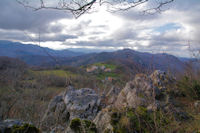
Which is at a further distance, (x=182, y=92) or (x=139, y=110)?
(x=182, y=92)

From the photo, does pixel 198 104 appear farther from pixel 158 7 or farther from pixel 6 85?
pixel 6 85

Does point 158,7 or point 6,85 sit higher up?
point 158,7

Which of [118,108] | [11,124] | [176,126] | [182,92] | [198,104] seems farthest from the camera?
[182,92]

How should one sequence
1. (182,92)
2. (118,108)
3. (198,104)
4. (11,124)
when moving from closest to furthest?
(11,124), (118,108), (198,104), (182,92)

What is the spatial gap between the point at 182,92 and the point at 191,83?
716 mm

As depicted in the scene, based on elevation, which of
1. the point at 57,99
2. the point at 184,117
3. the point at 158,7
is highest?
the point at 158,7

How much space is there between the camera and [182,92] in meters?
6.66

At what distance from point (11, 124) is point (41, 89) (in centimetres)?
431

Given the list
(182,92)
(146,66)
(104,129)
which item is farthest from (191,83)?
(104,129)

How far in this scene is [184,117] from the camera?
4.51 meters

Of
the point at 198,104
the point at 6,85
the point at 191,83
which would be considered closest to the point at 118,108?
the point at 198,104

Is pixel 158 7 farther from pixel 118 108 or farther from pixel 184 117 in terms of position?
pixel 184 117

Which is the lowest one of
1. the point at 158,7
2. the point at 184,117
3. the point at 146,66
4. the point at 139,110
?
the point at 184,117

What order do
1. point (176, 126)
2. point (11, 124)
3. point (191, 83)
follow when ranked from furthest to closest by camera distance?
point (191, 83) → point (176, 126) → point (11, 124)
